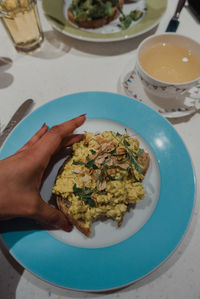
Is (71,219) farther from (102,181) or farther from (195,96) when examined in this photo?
(195,96)

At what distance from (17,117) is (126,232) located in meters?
0.79

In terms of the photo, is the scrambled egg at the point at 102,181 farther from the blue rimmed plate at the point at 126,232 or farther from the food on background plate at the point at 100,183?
the blue rimmed plate at the point at 126,232

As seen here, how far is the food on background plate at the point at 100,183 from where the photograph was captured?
820mm

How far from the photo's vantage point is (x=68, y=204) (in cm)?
90

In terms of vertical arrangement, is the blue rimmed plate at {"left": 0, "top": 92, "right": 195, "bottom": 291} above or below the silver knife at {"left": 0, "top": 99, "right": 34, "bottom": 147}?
below

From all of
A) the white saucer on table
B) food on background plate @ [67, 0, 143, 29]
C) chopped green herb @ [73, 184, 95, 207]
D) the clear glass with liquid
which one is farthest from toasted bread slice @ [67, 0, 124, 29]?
chopped green herb @ [73, 184, 95, 207]

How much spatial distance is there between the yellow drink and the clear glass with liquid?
0.72 metres

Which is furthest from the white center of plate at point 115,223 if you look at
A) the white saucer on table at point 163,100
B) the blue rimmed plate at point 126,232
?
the white saucer on table at point 163,100

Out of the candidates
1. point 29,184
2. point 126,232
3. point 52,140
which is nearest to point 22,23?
point 52,140

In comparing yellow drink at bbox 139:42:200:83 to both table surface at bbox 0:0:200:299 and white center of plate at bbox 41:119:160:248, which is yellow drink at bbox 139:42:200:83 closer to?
table surface at bbox 0:0:200:299

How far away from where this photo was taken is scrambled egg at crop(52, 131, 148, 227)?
82 cm

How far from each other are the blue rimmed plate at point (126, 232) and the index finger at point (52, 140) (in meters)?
0.15

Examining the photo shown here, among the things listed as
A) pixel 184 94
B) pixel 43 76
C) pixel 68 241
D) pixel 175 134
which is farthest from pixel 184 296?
pixel 43 76

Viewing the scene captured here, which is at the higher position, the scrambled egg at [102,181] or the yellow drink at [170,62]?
the yellow drink at [170,62]
